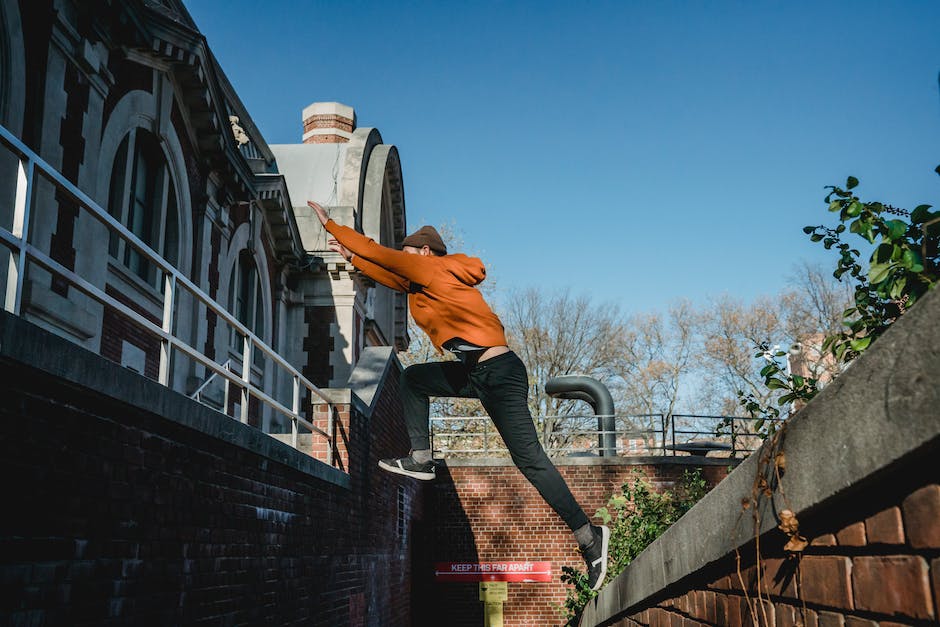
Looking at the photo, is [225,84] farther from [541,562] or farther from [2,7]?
[541,562]

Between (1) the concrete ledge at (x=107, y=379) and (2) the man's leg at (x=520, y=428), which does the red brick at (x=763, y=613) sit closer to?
(2) the man's leg at (x=520, y=428)

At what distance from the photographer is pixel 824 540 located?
2.54m

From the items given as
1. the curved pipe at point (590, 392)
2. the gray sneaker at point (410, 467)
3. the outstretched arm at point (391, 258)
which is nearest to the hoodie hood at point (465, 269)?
the outstretched arm at point (391, 258)

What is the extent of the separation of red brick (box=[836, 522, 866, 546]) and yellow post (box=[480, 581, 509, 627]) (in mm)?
18350

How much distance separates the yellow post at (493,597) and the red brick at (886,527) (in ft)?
60.7

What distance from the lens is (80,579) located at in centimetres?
408

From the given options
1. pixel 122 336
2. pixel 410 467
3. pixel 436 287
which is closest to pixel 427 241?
pixel 436 287

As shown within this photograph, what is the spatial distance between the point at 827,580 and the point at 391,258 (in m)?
3.24

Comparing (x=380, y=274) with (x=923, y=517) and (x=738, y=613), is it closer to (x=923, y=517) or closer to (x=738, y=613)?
(x=738, y=613)

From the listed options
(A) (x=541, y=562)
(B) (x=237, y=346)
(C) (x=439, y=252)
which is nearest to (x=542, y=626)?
(A) (x=541, y=562)

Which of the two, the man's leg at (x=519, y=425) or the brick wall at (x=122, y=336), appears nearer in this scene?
the man's leg at (x=519, y=425)

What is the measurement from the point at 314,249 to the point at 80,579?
1574 centimetres

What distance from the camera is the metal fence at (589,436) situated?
2122cm

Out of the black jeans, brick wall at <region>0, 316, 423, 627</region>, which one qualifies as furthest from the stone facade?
the black jeans
